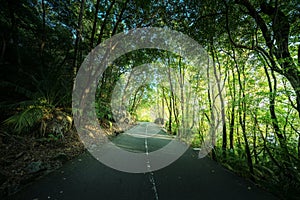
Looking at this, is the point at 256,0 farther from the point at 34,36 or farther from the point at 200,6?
the point at 34,36

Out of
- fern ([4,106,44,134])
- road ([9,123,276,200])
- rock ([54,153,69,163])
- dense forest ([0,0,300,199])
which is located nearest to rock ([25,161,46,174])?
road ([9,123,276,200])

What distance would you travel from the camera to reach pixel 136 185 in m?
2.39

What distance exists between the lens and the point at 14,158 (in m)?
2.59

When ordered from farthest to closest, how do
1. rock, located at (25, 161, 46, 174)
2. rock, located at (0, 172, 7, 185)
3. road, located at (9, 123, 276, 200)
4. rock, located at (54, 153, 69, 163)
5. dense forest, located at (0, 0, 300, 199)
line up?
rock, located at (54, 153, 69, 163) → dense forest, located at (0, 0, 300, 199) → rock, located at (25, 161, 46, 174) → road, located at (9, 123, 276, 200) → rock, located at (0, 172, 7, 185)

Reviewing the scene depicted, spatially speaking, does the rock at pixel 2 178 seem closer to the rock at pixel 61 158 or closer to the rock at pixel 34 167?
the rock at pixel 34 167

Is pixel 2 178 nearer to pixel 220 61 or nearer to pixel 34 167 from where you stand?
pixel 34 167

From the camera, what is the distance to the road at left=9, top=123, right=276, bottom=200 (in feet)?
6.69

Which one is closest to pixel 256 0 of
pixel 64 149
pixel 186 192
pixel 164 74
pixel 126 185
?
pixel 186 192

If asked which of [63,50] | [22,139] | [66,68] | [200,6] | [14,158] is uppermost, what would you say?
[200,6]

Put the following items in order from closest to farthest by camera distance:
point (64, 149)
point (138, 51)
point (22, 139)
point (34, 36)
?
1. point (22, 139)
2. point (64, 149)
3. point (34, 36)
4. point (138, 51)

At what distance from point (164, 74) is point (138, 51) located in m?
4.76

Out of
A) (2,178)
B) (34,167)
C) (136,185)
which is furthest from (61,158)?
(136,185)

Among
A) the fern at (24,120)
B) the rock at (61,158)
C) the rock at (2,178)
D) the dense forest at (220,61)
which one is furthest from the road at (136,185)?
the fern at (24,120)

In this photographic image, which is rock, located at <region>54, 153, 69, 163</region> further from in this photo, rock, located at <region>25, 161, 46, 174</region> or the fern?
the fern
